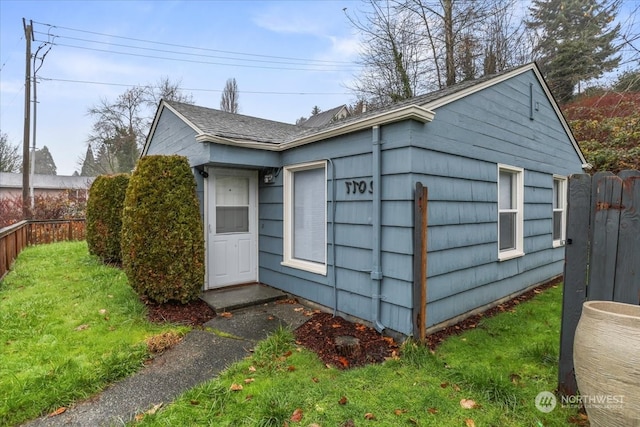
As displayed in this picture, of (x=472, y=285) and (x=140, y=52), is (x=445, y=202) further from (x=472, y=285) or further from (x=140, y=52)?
(x=140, y=52)

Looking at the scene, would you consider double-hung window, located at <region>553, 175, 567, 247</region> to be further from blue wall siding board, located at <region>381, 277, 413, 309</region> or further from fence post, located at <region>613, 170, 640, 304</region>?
fence post, located at <region>613, 170, 640, 304</region>

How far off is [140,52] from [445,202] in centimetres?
1775

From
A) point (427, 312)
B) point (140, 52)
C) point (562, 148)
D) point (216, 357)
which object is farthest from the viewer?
point (140, 52)

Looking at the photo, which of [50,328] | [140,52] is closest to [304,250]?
[50,328]

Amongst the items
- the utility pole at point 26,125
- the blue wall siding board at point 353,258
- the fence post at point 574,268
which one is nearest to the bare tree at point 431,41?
the blue wall siding board at point 353,258

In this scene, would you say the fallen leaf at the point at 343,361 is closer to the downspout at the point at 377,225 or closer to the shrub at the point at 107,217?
the downspout at the point at 377,225

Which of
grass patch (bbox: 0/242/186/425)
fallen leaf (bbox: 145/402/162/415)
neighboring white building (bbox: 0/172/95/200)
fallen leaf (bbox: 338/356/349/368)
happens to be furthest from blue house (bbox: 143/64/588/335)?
neighboring white building (bbox: 0/172/95/200)

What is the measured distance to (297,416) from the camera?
2414 mm

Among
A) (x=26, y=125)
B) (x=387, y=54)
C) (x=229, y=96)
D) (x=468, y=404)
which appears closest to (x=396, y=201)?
(x=468, y=404)

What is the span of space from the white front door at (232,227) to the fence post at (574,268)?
4.64 m

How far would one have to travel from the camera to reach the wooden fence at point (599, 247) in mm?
2268

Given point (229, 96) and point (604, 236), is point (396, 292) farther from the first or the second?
point (229, 96)

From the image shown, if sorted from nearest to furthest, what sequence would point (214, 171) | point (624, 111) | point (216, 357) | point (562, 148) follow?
point (216, 357) < point (214, 171) < point (562, 148) < point (624, 111)

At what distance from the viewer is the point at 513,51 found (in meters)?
12.6
